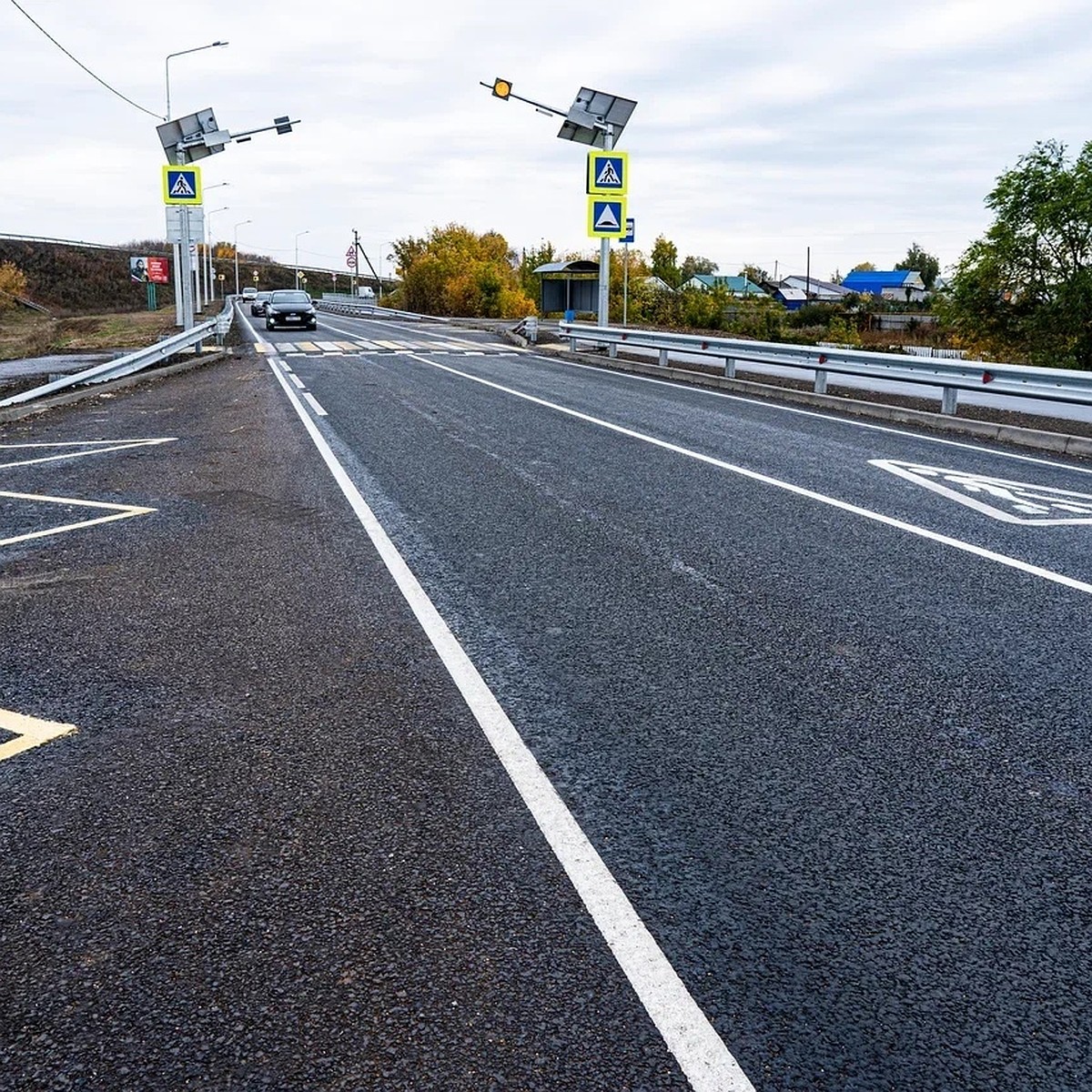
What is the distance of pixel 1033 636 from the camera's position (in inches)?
223

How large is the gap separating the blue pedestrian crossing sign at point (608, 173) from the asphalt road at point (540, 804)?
69.8 ft

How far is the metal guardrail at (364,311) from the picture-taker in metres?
66.4

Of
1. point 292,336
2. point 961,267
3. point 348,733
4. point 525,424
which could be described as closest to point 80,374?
point 525,424

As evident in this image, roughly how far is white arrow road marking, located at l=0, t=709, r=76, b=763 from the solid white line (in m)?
1.67

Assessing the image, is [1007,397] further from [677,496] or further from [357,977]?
[357,977]

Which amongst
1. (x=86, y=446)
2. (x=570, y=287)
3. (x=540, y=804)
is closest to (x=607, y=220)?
(x=86, y=446)

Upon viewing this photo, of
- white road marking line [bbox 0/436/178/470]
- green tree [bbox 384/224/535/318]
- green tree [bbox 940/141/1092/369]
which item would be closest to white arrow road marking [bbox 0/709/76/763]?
white road marking line [bbox 0/436/178/470]

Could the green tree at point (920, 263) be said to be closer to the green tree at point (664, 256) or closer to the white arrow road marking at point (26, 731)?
the green tree at point (664, 256)

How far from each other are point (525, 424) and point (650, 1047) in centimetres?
1198

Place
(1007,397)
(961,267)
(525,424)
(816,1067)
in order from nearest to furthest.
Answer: (816,1067)
(525,424)
(1007,397)
(961,267)

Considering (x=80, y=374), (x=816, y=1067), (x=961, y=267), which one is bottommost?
(x=816, y=1067)

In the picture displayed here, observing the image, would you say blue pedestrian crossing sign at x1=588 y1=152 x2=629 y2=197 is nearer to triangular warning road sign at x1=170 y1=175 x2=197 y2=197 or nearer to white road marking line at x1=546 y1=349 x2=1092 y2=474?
white road marking line at x1=546 y1=349 x2=1092 y2=474

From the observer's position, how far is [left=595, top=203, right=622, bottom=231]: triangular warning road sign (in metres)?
27.7

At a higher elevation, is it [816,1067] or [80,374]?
[80,374]
